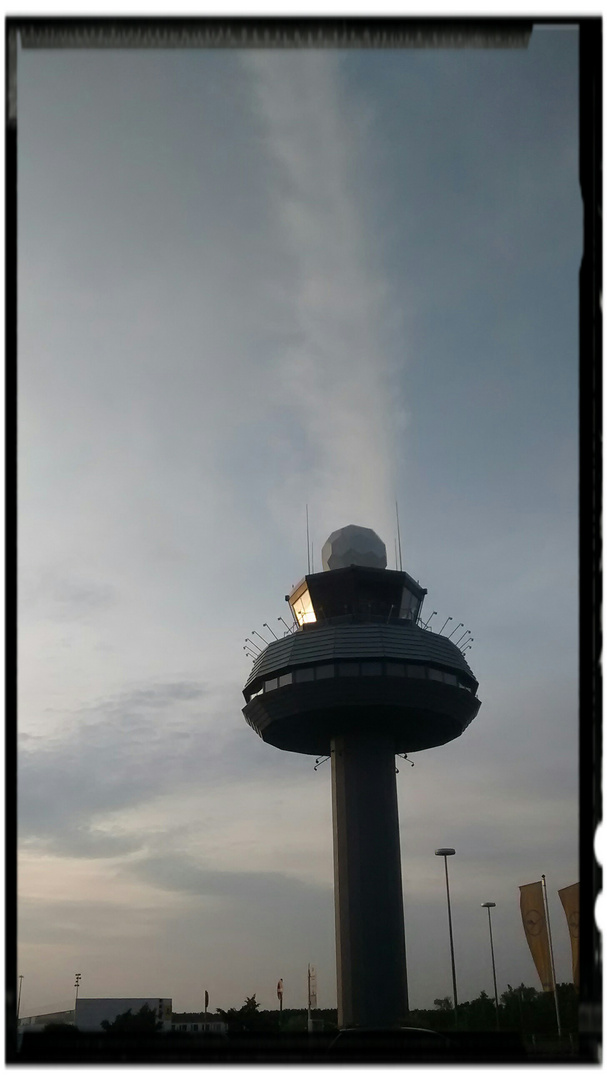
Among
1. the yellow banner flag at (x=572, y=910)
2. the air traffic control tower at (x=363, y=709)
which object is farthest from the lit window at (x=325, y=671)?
the yellow banner flag at (x=572, y=910)

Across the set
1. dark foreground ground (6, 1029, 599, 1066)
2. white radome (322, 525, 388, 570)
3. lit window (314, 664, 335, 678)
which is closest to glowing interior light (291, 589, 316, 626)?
white radome (322, 525, 388, 570)

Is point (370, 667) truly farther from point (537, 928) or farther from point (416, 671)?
point (537, 928)

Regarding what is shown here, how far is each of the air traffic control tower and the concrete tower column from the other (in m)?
0.04

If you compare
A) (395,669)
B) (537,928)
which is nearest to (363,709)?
(395,669)

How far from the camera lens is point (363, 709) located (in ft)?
139

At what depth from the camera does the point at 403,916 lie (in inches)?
1587

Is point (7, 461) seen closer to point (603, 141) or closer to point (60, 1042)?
point (60, 1042)

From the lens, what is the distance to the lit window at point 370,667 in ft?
138

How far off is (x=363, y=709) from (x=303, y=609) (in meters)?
6.73

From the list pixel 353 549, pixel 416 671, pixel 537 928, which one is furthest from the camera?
pixel 353 549

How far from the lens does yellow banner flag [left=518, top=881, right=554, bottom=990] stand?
37.0m

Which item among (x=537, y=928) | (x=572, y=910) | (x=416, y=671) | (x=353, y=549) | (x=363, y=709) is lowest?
(x=537, y=928)

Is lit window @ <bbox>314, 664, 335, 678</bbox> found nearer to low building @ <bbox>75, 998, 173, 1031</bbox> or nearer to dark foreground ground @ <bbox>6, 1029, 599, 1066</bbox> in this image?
low building @ <bbox>75, 998, 173, 1031</bbox>

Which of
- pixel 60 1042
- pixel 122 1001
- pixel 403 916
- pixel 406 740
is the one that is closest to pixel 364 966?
pixel 403 916
